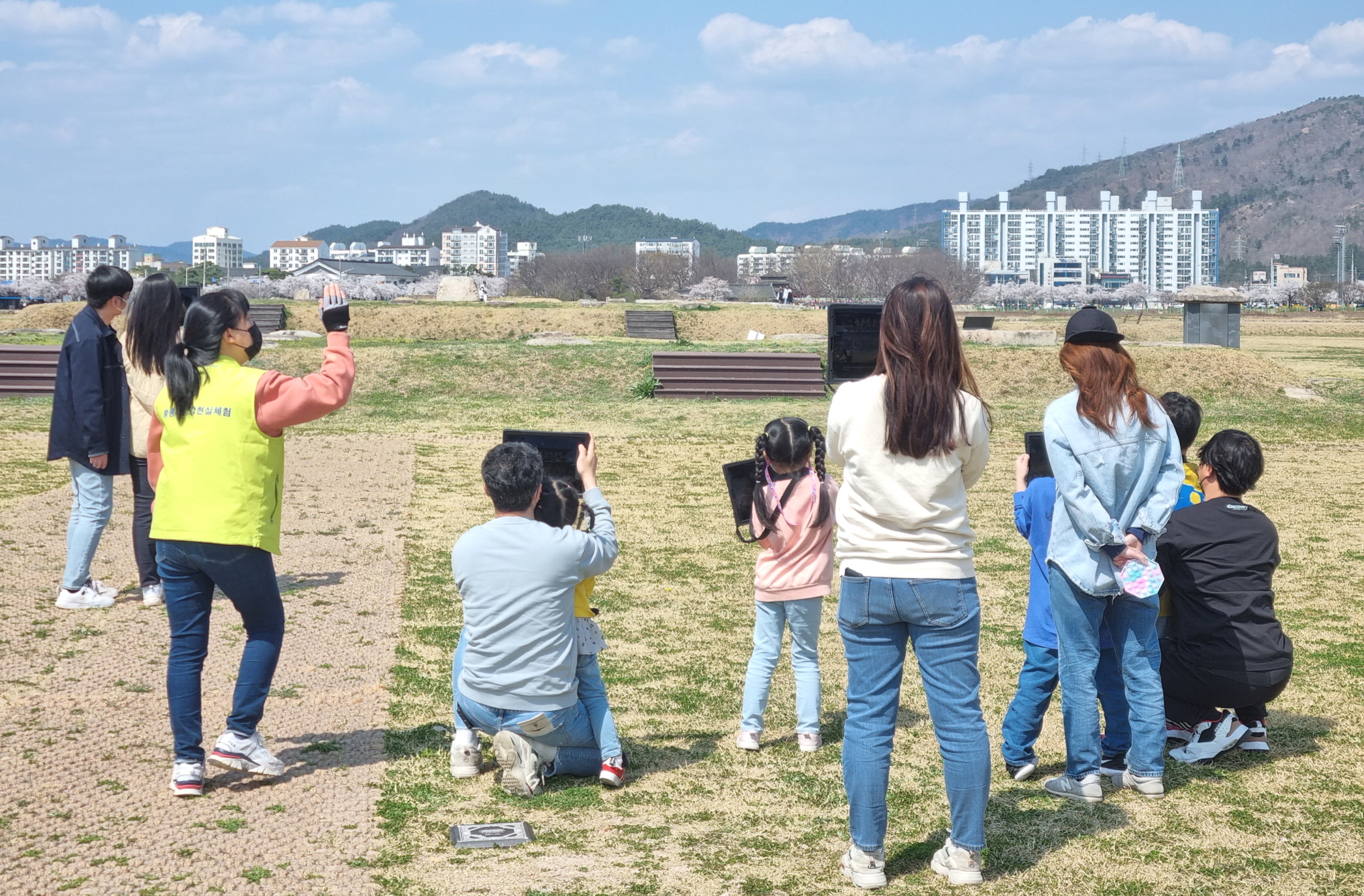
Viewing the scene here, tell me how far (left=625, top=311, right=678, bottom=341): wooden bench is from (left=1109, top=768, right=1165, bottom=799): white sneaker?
28.7 metres

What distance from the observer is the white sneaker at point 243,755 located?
3.93 meters

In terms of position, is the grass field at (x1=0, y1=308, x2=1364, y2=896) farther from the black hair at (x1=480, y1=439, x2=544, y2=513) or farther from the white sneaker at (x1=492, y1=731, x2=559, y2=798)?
the black hair at (x1=480, y1=439, x2=544, y2=513)

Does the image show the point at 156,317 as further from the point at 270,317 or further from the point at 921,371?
the point at 270,317

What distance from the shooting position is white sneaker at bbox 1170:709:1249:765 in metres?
4.40

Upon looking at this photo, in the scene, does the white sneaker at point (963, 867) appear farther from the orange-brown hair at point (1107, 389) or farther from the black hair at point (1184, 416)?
the black hair at point (1184, 416)

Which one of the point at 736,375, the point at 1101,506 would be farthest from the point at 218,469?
the point at 736,375

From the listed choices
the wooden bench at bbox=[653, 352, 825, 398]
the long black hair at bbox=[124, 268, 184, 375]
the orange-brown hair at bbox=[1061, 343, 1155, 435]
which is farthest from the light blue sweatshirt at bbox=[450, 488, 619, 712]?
the wooden bench at bbox=[653, 352, 825, 398]

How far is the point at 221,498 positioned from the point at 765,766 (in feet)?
6.91

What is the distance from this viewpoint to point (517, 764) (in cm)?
397

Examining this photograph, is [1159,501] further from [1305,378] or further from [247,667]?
[1305,378]

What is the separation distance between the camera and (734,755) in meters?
4.49

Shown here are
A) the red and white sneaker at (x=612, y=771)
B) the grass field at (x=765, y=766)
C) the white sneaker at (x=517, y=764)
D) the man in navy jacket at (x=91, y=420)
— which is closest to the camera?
the grass field at (x=765, y=766)

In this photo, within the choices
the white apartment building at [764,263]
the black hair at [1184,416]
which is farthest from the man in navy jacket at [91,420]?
the white apartment building at [764,263]

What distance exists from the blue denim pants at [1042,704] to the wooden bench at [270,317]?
28980mm
